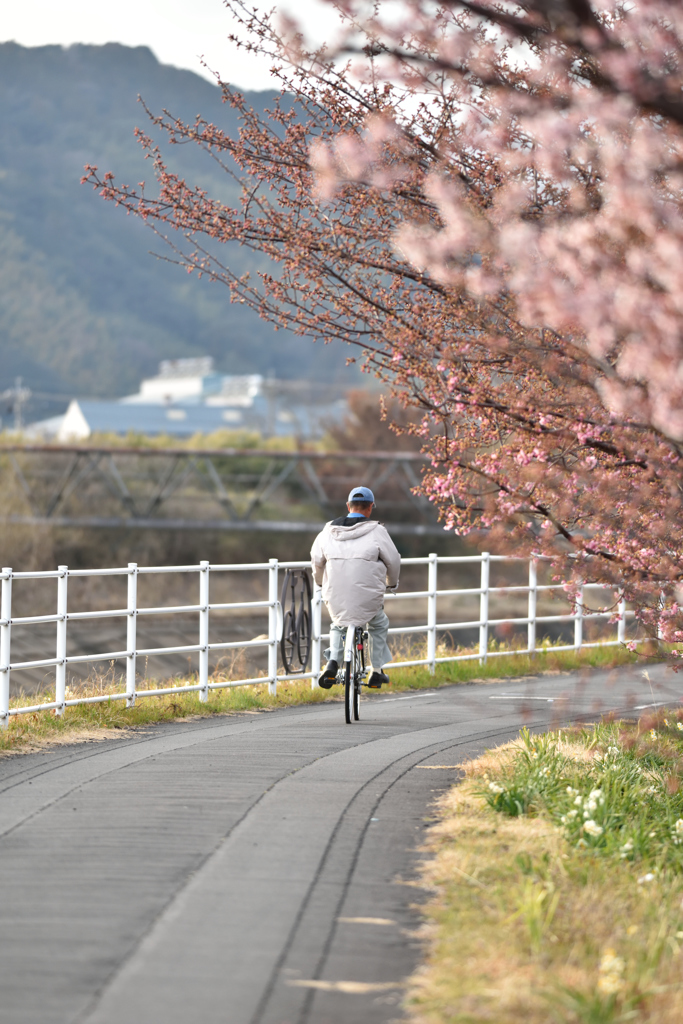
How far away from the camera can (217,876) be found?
5320 millimetres

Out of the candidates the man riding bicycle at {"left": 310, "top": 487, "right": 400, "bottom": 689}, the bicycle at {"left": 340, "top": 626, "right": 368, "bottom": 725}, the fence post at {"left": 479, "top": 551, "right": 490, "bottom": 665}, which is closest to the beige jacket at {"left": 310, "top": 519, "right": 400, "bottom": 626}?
the man riding bicycle at {"left": 310, "top": 487, "right": 400, "bottom": 689}

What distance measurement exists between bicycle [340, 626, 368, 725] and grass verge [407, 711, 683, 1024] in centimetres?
242

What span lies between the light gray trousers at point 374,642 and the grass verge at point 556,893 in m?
2.67

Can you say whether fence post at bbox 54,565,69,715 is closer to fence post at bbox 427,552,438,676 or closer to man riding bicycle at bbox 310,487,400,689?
man riding bicycle at bbox 310,487,400,689

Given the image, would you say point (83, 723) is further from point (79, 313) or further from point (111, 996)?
point (79, 313)

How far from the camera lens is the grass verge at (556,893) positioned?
A: 4027 mm

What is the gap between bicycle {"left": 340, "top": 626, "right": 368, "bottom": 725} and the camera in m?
10.2

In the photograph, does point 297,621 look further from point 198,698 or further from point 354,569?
point 354,569

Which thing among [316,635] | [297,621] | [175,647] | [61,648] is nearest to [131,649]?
[175,647]

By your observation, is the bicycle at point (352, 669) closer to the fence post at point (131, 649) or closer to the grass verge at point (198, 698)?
the grass verge at point (198, 698)

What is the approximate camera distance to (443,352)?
6.73 m

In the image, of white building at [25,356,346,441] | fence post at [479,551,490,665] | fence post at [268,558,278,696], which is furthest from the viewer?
white building at [25,356,346,441]

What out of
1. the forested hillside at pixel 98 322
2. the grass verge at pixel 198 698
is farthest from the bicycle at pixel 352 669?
the forested hillside at pixel 98 322

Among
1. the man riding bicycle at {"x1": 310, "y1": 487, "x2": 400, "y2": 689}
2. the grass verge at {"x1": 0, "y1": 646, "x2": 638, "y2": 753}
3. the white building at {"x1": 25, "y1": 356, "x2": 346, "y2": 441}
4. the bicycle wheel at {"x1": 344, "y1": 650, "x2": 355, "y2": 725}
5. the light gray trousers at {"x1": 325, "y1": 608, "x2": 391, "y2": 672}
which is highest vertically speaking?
the white building at {"x1": 25, "y1": 356, "x2": 346, "y2": 441}
